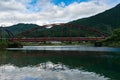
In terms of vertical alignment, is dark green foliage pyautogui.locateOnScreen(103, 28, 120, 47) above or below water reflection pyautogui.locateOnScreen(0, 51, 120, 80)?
above

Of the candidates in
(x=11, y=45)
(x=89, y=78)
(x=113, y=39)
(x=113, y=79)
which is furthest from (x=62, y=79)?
(x=113, y=39)

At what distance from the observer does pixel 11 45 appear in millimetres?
149875

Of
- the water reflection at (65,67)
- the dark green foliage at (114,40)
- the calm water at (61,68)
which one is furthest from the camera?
the dark green foliage at (114,40)

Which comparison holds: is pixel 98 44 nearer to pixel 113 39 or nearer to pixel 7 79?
pixel 113 39

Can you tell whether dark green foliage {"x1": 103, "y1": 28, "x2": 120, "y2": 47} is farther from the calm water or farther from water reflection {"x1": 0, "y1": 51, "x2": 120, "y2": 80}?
water reflection {"x1": 0, "y1": 51, "x2": 120, "y2": 80}

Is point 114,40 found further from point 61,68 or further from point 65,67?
point 61,68

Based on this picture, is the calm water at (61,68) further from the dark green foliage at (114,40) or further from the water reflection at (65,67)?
the dark green foliage at (114,40)

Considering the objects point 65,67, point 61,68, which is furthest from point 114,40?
point 61,68

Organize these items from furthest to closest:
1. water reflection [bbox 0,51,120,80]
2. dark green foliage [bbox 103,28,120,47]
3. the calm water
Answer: dark green foliage [bbox 103,28,120,47]
water reflection [bbox 0,51,120,80]
the calm water

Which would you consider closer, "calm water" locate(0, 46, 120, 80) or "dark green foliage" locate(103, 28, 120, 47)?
"calm water" locate(0, 46, 120, 80)

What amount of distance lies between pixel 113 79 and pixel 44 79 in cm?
741

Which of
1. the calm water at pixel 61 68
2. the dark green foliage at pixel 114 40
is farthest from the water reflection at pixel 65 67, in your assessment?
the dark green foliage at pixel 114 40

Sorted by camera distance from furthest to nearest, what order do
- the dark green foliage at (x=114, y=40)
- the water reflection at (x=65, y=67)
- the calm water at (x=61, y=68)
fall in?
the dark green foliage at (x=114, y=40) → the water reflection at (x=65, y=67) → the calm water at (x=61, y=68)

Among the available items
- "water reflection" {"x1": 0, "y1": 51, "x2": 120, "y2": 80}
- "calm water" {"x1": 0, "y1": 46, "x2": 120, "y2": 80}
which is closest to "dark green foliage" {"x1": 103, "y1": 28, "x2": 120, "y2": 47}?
"calm water" {"x1": 0, "y1": 46, "x2": 120, "y2": 80}
